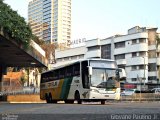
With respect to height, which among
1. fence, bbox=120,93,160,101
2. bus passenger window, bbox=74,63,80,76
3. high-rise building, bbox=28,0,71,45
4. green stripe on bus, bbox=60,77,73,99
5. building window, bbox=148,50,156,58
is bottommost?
fence, bbox=120,93,160,101

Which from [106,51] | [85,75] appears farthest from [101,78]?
[106,51]

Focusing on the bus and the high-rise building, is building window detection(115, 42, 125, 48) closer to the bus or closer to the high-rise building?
the high-rise building

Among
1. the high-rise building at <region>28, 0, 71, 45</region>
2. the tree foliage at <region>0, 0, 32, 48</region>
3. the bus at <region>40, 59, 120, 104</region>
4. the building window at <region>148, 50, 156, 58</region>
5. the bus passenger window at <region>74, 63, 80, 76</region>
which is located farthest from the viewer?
the high-rise building at <region>28, 0, 71, 45</region>

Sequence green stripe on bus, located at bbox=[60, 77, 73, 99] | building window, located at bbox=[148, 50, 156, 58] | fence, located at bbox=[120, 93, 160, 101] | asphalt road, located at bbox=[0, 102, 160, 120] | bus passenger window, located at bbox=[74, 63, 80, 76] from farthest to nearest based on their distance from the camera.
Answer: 1. building window, located at bbox=[148, 50, 156, 58]
2. fence, located at bbox=[120, 93, 160, 101]
3. green stripe on bus, located at bbox=[60, 77, 73, 99]
4. bus passenger window, located at bbox=[74, 63, 80, 76]
5. asphalt road, located at bbox=[0, 102, 160, 120]

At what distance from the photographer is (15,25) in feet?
86.0

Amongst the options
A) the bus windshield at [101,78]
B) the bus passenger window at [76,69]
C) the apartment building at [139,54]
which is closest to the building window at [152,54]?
the apartment building at [139,54]

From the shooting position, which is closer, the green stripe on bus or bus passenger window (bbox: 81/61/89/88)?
bus passenger window (bbox: 81/61/89/88)

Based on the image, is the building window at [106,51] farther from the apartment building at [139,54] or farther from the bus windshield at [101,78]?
the bus windshield at [101,78]

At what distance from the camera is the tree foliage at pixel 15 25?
81.9 ft

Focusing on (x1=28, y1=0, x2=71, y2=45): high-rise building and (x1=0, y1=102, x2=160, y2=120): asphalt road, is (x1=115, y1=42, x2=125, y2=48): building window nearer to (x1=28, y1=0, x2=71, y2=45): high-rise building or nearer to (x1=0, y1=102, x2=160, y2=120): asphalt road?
(x1=28, y1=0, x2=71, y2=45): high-rise building

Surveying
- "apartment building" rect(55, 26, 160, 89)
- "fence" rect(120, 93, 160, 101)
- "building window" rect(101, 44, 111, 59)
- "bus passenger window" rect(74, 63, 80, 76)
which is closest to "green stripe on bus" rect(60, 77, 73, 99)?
"bus passenger window" rect(74, 63, 80, 76)

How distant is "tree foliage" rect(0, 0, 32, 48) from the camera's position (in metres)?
25.0

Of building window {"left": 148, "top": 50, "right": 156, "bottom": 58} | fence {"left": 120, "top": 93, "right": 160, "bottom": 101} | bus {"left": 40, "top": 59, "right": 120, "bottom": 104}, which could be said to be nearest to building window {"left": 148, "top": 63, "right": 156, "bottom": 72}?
building window {"left": 148, "top": 50, "right": 156, "bottom": 58}

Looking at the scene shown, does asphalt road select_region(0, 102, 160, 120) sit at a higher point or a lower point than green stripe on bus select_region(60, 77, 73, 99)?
lower
